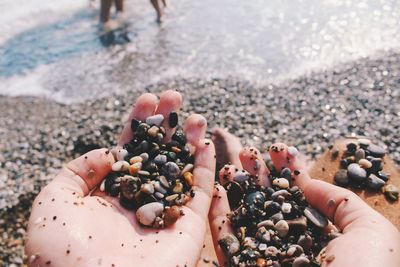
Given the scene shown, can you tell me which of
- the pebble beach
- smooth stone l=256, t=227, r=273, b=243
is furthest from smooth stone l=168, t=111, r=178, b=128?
the pebble beach

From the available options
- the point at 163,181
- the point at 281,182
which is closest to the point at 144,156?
the point at 163,181

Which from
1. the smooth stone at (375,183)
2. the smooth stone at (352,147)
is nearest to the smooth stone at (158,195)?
the smooth stone at (375,183)

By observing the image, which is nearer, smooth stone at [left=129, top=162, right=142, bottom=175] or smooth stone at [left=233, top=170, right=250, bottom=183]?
smooth stone at [left=129, top=162, right=142, bottom=175]

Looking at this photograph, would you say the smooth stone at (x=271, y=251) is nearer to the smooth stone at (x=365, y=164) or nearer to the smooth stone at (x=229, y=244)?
the smooth stone at (x=229, y=244)

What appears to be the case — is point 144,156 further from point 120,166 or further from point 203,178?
point 203,178

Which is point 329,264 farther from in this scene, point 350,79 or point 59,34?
point 59,34

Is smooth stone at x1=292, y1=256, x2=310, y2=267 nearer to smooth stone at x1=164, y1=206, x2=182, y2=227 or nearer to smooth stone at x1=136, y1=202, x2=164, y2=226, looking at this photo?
smooth stone at x1=164, y1=206, x2=182, y2=227

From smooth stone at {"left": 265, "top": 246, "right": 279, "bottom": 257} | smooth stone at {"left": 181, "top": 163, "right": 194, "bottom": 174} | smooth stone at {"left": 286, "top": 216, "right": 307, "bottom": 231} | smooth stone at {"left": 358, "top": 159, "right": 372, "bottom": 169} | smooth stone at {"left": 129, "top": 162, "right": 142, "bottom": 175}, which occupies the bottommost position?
smooth stone at {"left": 358, "top": 159, "right": 372, "bottom": 169}
